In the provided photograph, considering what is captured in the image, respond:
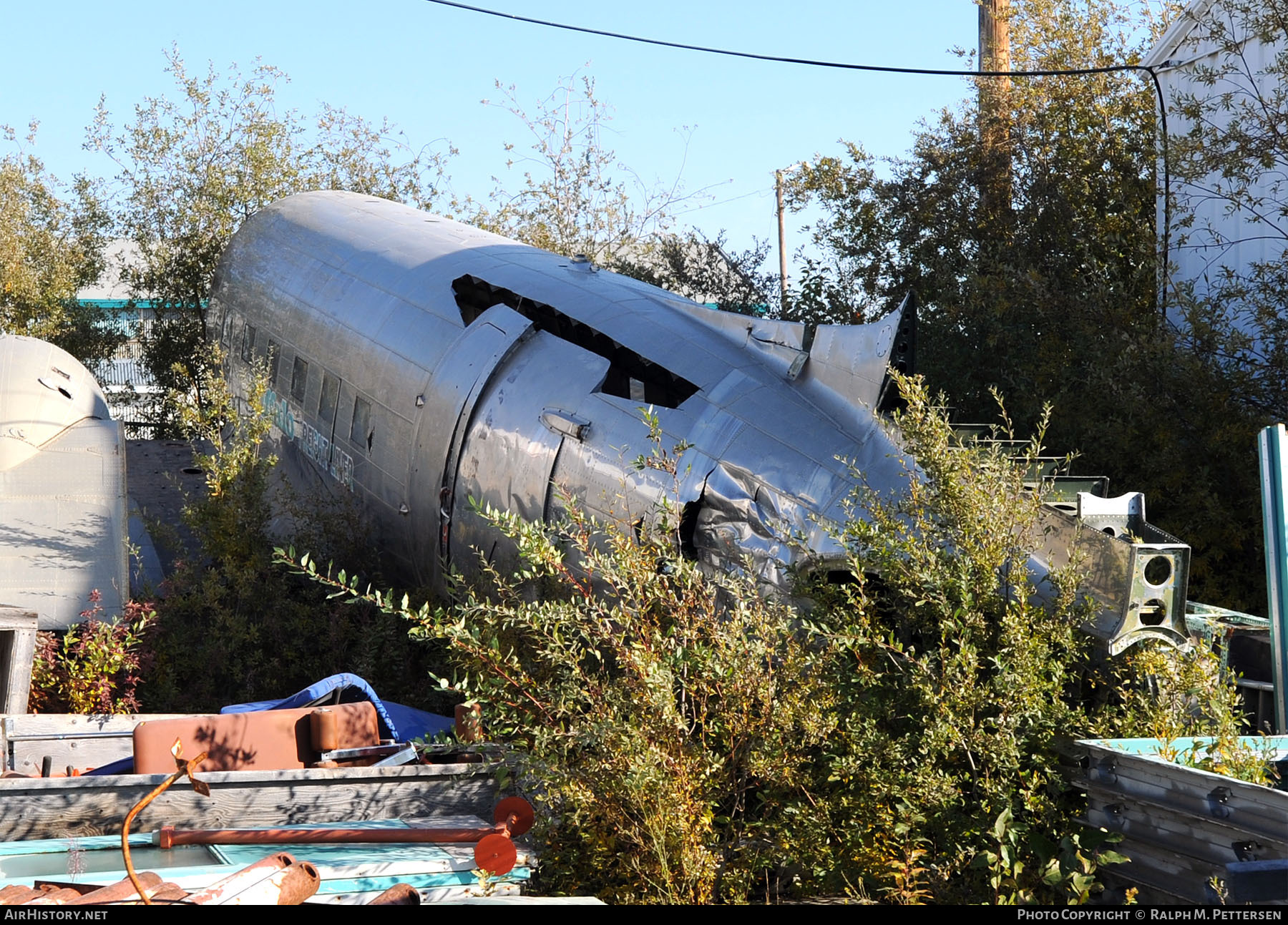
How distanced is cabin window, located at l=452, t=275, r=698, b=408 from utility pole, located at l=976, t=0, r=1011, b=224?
9.77 m

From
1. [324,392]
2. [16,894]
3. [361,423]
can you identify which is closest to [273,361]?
[324,392]

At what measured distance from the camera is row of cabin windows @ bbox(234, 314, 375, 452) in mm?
11355

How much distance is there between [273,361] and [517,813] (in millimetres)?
8368

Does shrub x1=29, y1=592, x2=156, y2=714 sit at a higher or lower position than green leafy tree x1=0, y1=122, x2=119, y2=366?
lower

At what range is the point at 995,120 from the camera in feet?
59.8

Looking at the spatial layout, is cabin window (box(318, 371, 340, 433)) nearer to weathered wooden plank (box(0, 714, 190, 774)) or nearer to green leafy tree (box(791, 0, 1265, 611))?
weathered wooden plank (box(0, 714, 190, 774))

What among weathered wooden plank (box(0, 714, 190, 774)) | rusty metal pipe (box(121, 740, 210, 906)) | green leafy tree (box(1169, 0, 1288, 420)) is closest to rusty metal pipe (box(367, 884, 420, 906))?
rusty metal pipe (box(121, 740, 210, 906))

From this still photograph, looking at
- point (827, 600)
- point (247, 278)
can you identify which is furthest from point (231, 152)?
point (827, 600)

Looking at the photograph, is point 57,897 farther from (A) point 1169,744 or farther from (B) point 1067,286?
(B) point 1067,286

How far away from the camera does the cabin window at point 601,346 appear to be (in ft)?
30.4

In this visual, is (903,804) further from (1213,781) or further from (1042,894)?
(1213,781)

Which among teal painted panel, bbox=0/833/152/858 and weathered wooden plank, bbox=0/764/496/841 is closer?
teal painted panel, bbox=0/833/152/858

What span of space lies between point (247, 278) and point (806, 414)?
8777 millimetres

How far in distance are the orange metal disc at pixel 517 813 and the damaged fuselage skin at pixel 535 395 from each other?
1.69 metres
